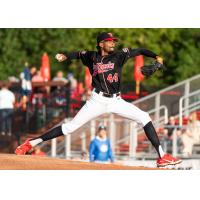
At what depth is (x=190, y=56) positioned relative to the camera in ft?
161

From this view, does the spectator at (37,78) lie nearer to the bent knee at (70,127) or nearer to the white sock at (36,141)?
the white sock at (36,141)

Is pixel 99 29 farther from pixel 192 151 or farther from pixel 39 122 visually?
pixel 192 151

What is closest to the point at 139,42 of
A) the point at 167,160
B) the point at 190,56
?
the point at 190,56

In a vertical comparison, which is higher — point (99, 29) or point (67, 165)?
point (99, 29)

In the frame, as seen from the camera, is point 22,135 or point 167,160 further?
point 22,135

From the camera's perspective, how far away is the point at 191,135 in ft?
83.1

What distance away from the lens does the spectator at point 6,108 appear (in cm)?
2745

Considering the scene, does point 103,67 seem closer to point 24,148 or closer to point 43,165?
point 43,165

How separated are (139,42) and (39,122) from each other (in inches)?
788

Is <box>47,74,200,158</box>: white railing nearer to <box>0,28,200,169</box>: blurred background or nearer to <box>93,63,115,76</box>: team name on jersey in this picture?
<box>0,28,200,169</box>: blurred background

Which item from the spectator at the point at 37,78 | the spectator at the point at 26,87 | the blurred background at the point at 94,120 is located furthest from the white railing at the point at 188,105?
the spectator at the point at 37,78

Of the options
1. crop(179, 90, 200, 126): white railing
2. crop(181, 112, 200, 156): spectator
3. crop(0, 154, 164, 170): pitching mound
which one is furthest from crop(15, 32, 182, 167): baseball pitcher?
crop(179, 90, 200, 126): white railing

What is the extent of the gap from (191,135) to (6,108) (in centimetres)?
500

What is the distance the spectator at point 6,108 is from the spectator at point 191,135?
4609 millimetres
